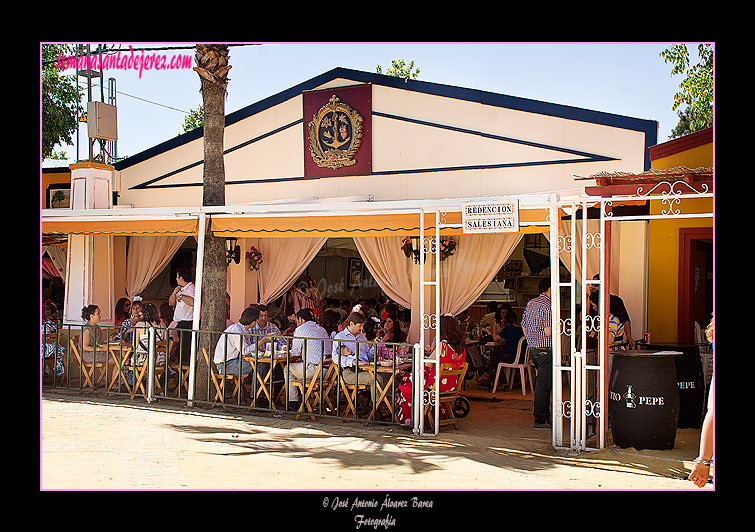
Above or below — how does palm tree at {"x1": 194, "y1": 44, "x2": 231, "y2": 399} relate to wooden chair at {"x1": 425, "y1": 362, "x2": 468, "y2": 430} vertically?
above

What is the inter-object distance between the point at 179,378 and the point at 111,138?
224 inches

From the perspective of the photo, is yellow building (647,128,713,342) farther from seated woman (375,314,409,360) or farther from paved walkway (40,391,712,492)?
seated woman (375,314,409,360)

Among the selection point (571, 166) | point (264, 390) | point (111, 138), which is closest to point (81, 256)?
point (111, 138)

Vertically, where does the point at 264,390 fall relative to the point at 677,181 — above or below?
below

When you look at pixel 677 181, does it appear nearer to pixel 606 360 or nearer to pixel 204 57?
pixel 606 360

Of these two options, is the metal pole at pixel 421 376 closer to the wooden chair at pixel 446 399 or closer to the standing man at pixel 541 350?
the wooden chair at pixel 446 399

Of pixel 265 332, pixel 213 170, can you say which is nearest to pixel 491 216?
pixel 265 332

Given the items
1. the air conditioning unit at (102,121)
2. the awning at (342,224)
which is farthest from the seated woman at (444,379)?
the air conditioning unit at (102,121)

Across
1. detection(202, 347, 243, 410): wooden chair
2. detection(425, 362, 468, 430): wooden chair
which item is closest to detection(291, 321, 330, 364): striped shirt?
detection(202, 347, 243, 410): wooden chair

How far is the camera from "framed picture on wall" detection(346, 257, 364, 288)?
591 inches

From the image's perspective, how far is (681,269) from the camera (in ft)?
29.9

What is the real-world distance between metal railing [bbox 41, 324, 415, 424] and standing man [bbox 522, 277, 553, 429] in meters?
1.38

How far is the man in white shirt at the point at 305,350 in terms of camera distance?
26.5 feet

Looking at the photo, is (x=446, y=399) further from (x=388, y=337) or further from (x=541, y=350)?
(x=388, y=337)
